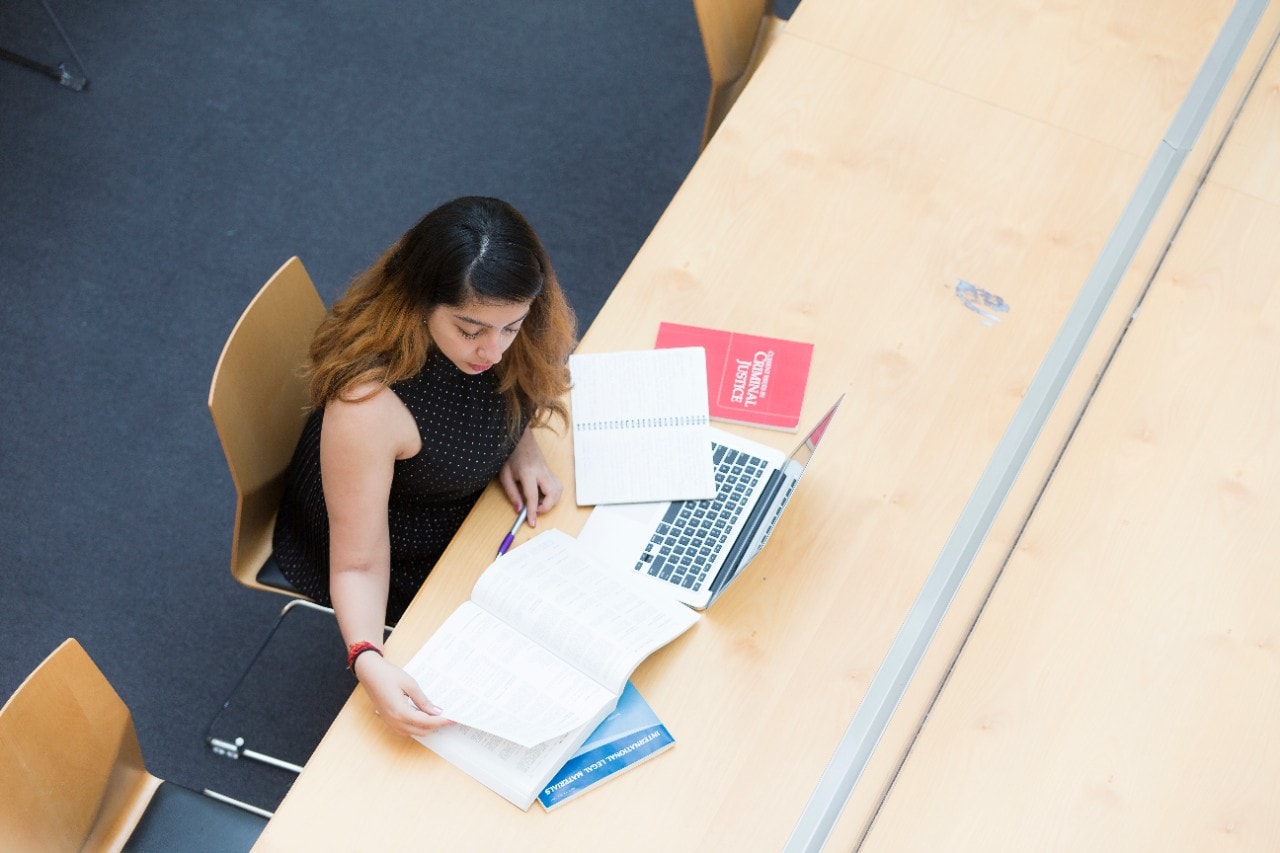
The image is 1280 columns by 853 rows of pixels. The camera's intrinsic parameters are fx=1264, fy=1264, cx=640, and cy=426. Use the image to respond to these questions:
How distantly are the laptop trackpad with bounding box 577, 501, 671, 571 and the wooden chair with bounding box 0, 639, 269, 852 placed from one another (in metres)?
0.61

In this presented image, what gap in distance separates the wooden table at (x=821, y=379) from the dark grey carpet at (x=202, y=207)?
33.2 inches

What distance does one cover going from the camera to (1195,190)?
1.92m

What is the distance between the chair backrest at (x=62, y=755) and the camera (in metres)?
1.44

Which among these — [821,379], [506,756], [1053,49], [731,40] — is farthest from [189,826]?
[1053,49]

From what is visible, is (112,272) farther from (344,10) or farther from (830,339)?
(830,339)

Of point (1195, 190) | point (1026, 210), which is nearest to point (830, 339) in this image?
point (1026, 210)

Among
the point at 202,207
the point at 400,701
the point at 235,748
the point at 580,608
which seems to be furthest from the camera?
the point at 202,207

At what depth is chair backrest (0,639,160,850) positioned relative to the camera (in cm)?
144

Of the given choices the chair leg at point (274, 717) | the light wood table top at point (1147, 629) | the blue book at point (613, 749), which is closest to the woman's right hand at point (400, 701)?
the blue book at point (613, 749)

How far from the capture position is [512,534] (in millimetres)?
1706

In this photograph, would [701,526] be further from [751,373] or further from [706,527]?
[751,373]

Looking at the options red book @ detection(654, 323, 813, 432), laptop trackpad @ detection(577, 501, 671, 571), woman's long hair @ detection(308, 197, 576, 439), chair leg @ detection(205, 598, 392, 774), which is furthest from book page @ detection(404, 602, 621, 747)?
chair leg @ detection(205, 598, 392, 774)

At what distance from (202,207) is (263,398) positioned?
50.3 inches

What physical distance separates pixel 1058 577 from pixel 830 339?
1.59 feet
